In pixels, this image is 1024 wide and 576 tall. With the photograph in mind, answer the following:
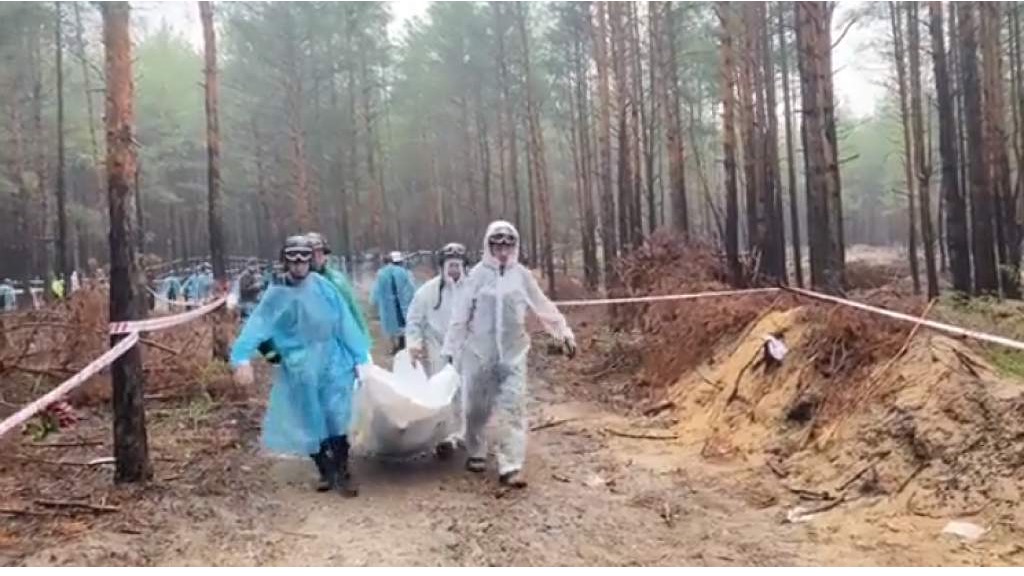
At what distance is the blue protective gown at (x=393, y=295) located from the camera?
12.1m

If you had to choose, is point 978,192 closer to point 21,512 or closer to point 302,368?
point 302,368

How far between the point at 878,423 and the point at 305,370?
3.66 meters

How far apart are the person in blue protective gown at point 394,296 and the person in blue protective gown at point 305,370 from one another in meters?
5.62

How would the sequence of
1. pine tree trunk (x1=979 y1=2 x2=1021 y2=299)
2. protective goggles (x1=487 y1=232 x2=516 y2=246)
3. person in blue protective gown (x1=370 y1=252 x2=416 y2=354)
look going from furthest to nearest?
pine tree trunk (x1=979 y1=2 x2=1021 y2=299), person in blue protective gown (x1=370 y1=252 x2=416 y2=354), protective goggles (x1=487 y1=232 x2=516 y2=246)

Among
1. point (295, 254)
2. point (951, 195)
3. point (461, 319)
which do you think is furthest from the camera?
point (951, 195)

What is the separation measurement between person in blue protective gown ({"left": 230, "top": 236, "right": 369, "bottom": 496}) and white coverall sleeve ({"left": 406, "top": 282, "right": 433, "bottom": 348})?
3.83 feet

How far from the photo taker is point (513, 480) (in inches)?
252

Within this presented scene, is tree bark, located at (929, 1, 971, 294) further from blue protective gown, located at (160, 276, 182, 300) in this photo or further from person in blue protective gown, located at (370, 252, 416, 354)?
blue protective gown, located at (160, 276, 182, 300)

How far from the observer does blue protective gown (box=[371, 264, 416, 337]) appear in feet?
39.8

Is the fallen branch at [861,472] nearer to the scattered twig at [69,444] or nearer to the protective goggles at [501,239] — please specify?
the protective goggles at [501,239]

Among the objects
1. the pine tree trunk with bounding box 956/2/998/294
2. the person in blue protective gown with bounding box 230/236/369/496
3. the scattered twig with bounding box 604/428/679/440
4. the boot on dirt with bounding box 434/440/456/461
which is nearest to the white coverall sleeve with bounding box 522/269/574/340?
the boot on dirt with bounding box 434/440/456/461

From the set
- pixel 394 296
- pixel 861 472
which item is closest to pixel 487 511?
pixel 861 472

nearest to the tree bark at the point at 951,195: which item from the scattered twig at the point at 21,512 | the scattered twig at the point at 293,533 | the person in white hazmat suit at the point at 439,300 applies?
the person in white hazmat suit at the point at 439,300

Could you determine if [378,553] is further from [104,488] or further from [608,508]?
[104,488]
